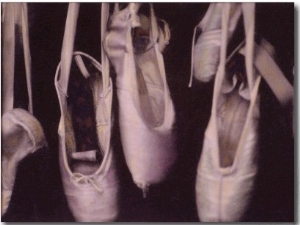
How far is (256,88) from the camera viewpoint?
4.43 ft

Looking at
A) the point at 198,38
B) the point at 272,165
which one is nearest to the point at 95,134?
the point at 198,38

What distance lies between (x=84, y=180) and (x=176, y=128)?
291mm

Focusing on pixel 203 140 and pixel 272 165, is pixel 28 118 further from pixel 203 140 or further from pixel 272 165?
pixel 272 165

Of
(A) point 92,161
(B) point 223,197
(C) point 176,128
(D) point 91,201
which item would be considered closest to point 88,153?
(A) point 92,161

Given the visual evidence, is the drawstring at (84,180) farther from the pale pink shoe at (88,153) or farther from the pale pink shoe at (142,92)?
the pale pink shoe at (142,92)

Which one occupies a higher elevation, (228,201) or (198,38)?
(198,38)

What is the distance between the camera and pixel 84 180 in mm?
1376

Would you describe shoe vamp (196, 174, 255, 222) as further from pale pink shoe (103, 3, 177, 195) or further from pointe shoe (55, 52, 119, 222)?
pointe shoe (55, 52, 119, 222)

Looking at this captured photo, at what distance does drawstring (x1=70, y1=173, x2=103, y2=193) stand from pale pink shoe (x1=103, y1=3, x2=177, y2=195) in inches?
4.2

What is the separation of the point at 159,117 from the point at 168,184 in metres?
0.19

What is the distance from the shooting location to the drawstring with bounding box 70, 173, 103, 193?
54.1 inches

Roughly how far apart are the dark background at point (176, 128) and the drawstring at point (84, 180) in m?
0.04

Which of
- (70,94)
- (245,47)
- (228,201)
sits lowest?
(228,201)

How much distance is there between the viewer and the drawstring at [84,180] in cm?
137
